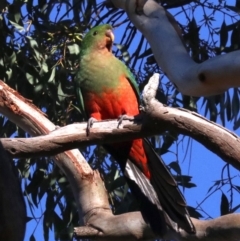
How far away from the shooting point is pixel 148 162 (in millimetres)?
3006

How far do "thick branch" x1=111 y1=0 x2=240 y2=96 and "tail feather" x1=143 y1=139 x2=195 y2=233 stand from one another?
0.32 metres

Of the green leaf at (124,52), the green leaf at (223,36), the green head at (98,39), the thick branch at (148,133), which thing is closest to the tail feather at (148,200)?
the thick branch at (148,133)

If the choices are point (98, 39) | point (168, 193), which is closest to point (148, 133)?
point (168, 193)

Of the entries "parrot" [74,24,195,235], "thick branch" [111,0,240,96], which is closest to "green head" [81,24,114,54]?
"parrot" [74,24,195,235]

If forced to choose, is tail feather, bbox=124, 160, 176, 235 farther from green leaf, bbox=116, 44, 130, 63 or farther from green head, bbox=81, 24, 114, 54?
green leaf, bbox=116, 44, 130, 63

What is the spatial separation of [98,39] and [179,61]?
0.79 metres

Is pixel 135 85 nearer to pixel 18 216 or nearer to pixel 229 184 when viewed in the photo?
pixel 229 184

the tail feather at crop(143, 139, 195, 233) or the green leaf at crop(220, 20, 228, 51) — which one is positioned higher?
the green leaf at crop(220, 20, 228, 51)

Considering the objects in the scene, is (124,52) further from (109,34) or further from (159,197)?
(159,197)

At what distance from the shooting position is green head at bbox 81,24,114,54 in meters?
3.54

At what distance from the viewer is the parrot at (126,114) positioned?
276cm

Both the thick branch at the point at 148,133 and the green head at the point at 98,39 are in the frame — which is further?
the green head at the point at 98,39

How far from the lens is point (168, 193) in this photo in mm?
2799

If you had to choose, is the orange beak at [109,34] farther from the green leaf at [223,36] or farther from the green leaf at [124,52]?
the green leaf at [223,36]
